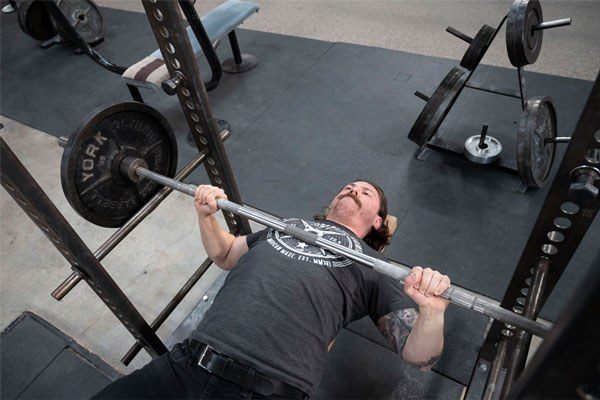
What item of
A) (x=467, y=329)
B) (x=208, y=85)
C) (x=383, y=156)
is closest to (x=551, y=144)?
(x=383, y=156)

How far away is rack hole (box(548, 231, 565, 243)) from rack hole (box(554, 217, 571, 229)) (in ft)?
0.11

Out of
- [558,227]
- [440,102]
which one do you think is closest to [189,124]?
[558,227]

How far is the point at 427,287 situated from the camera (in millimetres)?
1077

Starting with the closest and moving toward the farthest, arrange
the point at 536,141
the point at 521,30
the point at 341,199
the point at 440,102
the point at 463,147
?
1. the point at 341,199
2. the point at 521,30
3. the point at 536,141
4. the point at 440,102
5. the point at 463,147

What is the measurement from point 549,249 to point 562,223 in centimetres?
11

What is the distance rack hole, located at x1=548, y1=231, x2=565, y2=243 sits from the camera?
3.78 ft

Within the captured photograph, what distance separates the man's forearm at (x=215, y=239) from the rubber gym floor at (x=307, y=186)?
521mm

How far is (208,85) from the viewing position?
3.17 m

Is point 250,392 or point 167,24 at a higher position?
point 167,24

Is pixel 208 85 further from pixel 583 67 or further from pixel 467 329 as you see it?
pixel 583 67

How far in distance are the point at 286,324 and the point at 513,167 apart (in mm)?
1971

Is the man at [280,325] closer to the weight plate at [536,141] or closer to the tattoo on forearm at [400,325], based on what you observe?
the tattoo on forearm at [400,325]

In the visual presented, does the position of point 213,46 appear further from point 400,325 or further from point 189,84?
point 400,325

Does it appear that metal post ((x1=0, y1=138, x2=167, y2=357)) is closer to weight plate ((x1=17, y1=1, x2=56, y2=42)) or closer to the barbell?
the barbell
